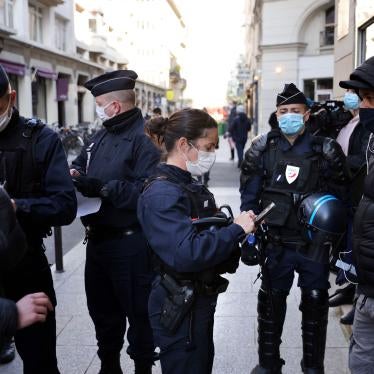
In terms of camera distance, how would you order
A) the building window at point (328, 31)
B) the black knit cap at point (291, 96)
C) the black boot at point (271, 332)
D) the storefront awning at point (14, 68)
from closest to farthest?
the black boot at point (271, 332) → the black knit cap at point (291, 96) → the building window at point (328, 31) → the storefront awning at point (14, 68)

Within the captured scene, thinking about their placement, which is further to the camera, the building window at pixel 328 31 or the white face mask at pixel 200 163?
the building window at pixel 328 31

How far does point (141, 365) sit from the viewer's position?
330 centimetres

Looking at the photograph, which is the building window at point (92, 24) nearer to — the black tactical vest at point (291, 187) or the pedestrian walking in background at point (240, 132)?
the pedestrian walking in background at point (240, 132)

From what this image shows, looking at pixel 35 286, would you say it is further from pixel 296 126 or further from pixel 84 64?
pixel 84 64

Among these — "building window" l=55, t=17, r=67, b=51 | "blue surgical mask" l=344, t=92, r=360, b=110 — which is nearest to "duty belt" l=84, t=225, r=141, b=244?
"blue surgical mask" l=344, t=92, r=360, b=110

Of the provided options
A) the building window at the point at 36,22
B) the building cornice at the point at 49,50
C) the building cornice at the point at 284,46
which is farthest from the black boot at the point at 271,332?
the building window at the point at 36,22

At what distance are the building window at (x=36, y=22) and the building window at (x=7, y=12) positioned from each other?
2554mm

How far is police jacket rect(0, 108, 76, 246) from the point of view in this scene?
2482 millimetres

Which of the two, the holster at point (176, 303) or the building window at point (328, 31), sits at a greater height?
the building window at point (328, 31)

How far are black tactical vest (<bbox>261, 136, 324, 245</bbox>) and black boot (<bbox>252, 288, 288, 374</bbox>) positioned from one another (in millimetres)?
425

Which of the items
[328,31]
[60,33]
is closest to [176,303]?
[328,31]

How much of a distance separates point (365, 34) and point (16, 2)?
61.6ft

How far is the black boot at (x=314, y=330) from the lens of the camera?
337 cm

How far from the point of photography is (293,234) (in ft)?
11.2
